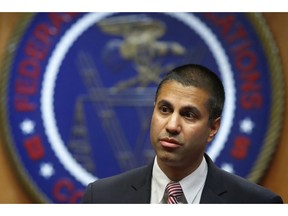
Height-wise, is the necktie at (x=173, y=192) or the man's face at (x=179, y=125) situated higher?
the man's face at (x=179, y=125)

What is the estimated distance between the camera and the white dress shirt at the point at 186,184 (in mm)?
1345

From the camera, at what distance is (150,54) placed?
2.36 metres

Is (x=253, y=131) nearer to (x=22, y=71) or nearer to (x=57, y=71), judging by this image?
(x=57, y=71)

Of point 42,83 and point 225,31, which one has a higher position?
point 225,31

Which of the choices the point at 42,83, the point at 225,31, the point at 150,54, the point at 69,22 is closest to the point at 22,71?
the point at 42,83

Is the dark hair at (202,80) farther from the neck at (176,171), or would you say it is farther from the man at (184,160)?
the neck at (176,171)

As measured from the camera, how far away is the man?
131 centimetres

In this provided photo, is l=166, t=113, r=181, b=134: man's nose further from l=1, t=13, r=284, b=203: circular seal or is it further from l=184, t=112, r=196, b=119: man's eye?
l=1, t=13, r=284, b=203: circular seal

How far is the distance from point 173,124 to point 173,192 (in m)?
0.18

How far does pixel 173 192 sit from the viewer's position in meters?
1.34

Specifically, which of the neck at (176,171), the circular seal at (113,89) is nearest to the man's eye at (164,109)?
the neck at (176,171)

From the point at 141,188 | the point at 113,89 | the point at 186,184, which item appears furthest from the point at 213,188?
the point at 113,89

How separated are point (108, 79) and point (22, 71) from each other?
1.23ft

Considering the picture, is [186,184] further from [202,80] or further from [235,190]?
[202,80]
